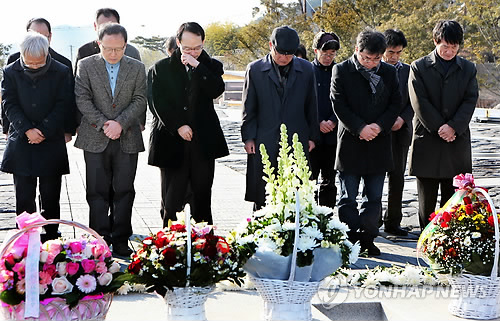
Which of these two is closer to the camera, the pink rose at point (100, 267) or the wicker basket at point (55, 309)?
the wicker basket at point (55, 309)

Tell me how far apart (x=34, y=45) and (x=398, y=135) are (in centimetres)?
349

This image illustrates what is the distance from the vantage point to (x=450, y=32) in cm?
705

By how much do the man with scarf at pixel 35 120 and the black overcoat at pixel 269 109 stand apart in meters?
1.56

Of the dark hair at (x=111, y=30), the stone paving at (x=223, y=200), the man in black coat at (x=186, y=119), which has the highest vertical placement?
the dark hair at (x=111, y=30)

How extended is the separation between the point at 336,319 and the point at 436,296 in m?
0.81

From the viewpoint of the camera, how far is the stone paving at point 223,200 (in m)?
7.34

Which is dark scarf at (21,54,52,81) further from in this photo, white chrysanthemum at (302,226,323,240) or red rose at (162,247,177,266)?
white chrysanthemum at (302,226,323,240)

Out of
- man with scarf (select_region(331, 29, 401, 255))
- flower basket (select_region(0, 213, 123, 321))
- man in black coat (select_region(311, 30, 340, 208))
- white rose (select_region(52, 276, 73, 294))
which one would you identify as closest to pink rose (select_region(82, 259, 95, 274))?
flower basket (select_region(0, 213, 123, 321))

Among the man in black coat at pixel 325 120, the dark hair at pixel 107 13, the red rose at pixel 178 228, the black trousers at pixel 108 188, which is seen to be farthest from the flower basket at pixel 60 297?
the dark hair at pixel 107 13

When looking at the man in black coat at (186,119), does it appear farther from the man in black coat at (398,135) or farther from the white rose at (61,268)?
the white rose at (61,268)

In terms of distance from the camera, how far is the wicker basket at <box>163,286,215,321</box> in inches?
159

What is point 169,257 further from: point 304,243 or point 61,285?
point 304,243

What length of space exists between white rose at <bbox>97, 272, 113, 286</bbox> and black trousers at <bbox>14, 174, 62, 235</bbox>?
3.00 metres

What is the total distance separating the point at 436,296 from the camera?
530 cm
